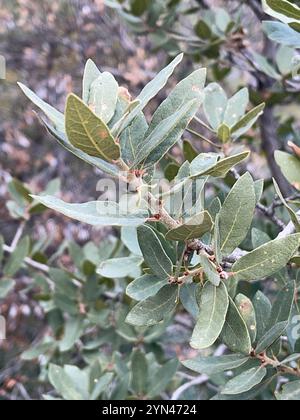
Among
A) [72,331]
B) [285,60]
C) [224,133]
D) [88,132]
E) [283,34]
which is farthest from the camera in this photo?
[72,331]

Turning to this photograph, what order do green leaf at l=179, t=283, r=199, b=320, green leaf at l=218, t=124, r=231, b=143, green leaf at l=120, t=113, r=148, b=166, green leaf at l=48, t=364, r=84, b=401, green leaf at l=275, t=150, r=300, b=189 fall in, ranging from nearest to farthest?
green leaf at l=120, t=113, r=148, b=166, green leaf at l=179, t=283, r=199, b=320, green leaf at l=275, t=150, r=300, b=189, green leaf at l=218, t=124, r=231, b=143, green leaf at l=48, t=364, r=84, b=401

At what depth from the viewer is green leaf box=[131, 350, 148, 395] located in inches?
45.9

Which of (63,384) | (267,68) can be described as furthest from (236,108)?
(63,384)

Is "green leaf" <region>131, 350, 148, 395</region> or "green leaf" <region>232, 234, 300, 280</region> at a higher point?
"green leaf" <region>232, 234, 300, 280</region>

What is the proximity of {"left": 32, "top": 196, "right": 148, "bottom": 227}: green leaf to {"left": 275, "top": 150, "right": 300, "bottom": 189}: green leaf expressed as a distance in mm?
317

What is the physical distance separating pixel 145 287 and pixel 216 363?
15 cm

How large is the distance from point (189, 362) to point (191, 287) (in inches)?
4.1

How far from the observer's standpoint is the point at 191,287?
0.75 meters

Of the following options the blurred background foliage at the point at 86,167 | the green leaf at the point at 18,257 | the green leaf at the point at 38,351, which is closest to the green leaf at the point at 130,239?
the blurred background foliage at the point at 86,167

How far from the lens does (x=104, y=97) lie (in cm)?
61

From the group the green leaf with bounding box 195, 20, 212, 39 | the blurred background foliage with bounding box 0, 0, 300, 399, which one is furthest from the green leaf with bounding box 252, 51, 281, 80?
the green leaf with bounding box 195, 20, 212, 39

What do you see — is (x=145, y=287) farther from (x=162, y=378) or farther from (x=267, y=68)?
(x=267, y=68)

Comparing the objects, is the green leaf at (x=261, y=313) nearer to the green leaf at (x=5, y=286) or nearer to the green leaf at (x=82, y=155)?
the green leaf at (x=82, y=155)

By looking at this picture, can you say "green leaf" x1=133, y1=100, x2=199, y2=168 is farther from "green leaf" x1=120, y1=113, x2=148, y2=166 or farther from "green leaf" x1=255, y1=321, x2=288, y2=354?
"green leaf" x1=255, y1=321, x2=288, y2=354
